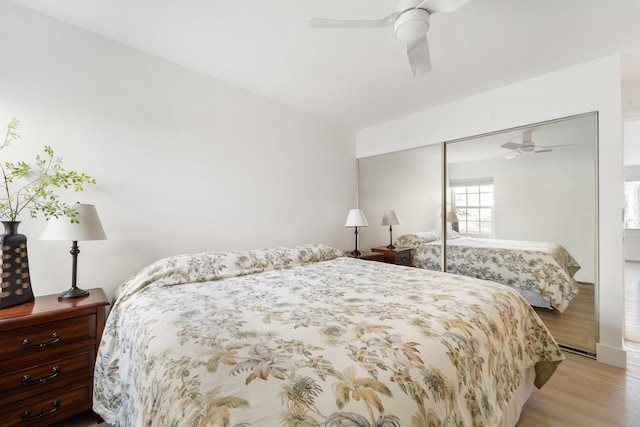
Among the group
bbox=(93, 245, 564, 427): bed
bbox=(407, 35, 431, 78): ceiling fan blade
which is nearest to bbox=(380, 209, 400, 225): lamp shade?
bbox=(93, 245, 564, 427): bed

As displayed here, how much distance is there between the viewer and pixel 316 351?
3.03 feet

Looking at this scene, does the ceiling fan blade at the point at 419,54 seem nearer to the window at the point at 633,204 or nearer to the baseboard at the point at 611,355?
the baseboard at the point at 611,355

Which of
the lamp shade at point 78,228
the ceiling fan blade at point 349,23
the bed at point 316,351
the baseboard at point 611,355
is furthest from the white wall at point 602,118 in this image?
the lamp shade at point 78,228

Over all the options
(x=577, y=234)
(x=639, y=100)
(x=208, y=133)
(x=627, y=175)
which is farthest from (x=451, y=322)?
(x=627, y=175)

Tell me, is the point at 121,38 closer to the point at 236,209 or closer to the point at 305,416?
the point at 236,209

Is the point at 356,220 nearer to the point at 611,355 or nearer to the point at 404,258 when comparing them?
the point at 404,258

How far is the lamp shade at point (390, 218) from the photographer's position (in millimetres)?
3638

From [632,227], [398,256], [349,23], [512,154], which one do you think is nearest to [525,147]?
[512,154]

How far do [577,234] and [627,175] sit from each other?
24.0ft

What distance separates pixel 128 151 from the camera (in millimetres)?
2170

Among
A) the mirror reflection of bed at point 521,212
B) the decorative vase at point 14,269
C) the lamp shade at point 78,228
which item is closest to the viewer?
the decorative vase at point 14,269

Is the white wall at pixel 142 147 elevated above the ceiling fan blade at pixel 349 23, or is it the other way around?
the ceiling fan blade at pixel 349 23

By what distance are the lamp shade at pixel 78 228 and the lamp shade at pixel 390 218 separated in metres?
3.02

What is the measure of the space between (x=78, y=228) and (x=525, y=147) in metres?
3.67
